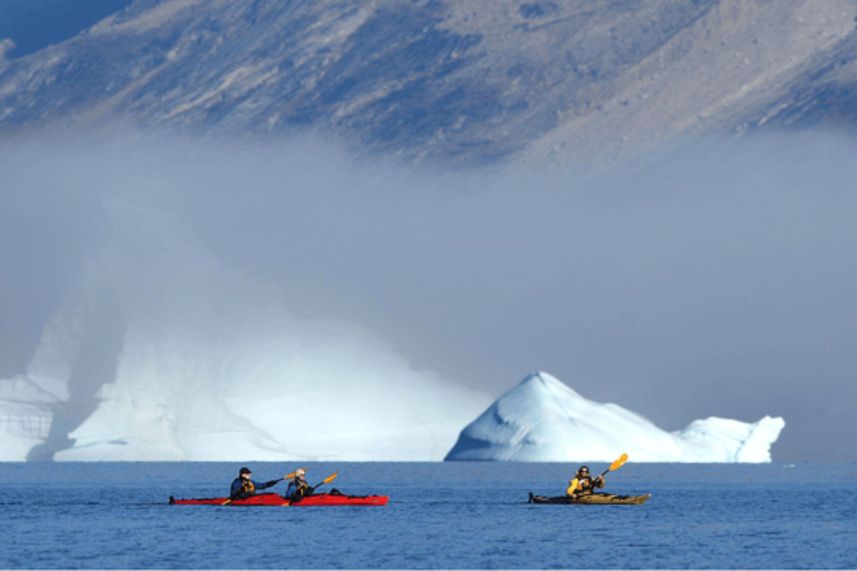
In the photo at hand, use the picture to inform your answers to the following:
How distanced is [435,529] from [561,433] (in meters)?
58.5

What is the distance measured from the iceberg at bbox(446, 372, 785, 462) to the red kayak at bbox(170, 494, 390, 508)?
45.1 meters

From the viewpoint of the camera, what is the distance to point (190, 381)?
154 meters

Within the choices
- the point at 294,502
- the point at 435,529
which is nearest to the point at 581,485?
the point at 294,502

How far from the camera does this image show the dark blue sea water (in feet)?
226

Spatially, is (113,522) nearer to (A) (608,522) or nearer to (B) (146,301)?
(A) (608,522)

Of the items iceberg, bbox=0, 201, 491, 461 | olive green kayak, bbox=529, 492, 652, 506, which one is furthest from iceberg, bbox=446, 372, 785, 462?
olive green kayak, bbox=529, 492, 652, 506

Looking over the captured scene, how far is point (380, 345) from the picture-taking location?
560ft

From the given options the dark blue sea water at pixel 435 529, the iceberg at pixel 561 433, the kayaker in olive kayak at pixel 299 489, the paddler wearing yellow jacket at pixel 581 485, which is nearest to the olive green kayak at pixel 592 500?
the paddler wearing yellow jacket at pixel 581 485

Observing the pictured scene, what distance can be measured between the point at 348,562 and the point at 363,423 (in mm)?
89726

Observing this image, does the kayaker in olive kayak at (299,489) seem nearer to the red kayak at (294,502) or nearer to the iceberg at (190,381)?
the red kayak at (294,502)

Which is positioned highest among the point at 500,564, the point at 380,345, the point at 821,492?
the point at 380,345

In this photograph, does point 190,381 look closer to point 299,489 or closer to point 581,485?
point 299,489

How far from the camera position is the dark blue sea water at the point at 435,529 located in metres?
68.8

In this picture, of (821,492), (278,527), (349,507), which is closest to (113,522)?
(278,527)
